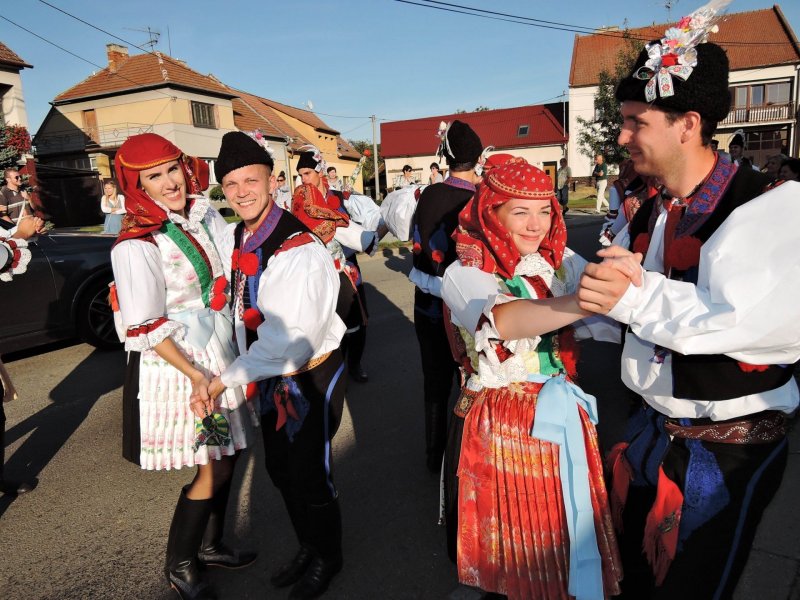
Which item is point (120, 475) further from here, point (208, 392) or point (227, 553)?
point (208, 392)

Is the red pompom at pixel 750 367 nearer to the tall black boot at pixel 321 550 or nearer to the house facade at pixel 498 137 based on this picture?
the tall black boot at pixel 321 550

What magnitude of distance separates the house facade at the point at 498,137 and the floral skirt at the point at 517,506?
3723 cm

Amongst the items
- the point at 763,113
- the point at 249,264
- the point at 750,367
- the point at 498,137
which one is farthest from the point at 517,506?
the point at 498,137

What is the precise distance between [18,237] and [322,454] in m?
2.57

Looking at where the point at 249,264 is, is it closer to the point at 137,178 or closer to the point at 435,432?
the point at 137,178

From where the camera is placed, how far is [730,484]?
1.58 meters

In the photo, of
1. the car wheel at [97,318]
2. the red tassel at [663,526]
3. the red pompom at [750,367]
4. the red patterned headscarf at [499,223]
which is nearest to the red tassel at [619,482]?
the red tassel at [663,526]

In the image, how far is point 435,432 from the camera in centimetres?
346

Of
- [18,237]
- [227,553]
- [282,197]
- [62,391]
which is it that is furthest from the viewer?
[282,197]

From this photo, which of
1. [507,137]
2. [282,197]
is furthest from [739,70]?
[282,197]

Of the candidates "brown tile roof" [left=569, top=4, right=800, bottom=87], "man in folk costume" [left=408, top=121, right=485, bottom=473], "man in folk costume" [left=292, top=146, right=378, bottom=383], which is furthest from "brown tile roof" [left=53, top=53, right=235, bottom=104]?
"man in folk costume" [left=408, top=121, right=485, bottom=473]

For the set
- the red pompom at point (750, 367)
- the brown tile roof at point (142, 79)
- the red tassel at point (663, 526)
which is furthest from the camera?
the brown tile roof at point (142, 79)

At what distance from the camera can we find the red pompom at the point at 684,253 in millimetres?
1516

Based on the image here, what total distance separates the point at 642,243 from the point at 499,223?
0.47 meters
